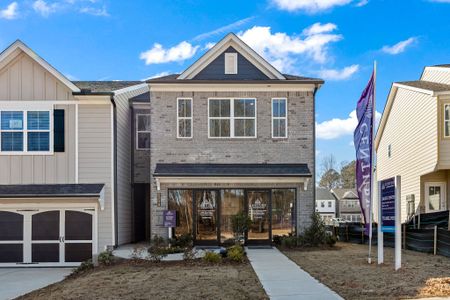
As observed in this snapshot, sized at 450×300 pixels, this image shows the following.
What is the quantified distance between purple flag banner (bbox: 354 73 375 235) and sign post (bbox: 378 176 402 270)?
0.48 metres

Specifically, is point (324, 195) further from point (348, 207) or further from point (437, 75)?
point (437, 75)

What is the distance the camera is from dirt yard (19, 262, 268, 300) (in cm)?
1020

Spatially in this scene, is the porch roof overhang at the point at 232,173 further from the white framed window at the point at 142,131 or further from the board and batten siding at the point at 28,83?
the board and batten siding at the point at 28,83

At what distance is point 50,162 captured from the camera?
63.8ft

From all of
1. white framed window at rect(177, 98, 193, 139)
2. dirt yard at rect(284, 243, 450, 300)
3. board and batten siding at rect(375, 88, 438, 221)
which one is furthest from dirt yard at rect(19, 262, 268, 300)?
board and batten siding at rect(375, 88, 438, 221)

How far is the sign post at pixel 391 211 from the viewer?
1290 centimetres

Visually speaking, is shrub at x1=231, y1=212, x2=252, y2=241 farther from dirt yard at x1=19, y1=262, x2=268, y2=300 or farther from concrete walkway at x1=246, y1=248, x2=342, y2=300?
dirt yard at x1=19, y1=262, x2=268, y2=300

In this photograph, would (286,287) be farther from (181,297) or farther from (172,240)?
(172,240)

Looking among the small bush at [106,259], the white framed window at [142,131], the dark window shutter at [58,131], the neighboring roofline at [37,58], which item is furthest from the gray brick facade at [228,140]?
the small bush at [106,259]

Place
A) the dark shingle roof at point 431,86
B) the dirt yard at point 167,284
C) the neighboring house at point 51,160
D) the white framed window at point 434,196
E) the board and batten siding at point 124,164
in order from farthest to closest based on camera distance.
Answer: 1. the white framed window at point 434,196
2. the dark shingle roof at point 431,86
3. the board and batten siding at point 124,164
4. the neighboring house at point 51,160
5. the dirt yard at point 167,284

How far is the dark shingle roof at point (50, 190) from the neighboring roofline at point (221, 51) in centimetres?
554

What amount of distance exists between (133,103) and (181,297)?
1400 cm

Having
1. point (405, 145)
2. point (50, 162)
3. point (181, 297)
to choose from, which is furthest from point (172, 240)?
point (405, 145)

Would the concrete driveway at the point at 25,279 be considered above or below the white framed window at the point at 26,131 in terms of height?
below
